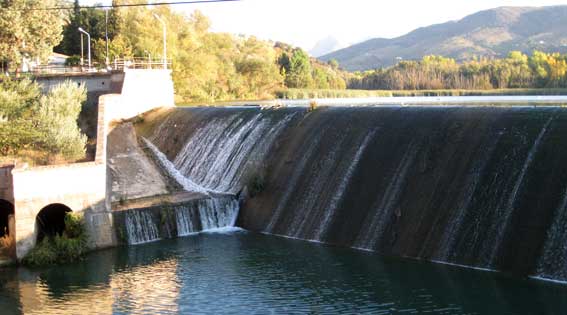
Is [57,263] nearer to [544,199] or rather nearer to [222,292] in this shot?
[222,292]

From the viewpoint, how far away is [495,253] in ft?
60.7

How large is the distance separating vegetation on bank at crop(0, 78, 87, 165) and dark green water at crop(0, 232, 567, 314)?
7012 millimetres

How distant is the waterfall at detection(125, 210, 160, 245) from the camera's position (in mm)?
24438

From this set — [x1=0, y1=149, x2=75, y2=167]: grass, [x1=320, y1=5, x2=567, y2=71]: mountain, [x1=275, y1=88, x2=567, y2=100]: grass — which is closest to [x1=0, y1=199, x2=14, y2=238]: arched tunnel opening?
[x1=0, y1=149, x2=75, y2=167]: grass

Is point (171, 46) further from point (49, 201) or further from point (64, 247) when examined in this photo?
point (64, 247)

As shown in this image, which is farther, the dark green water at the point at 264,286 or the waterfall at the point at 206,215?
the waterfall at the point at 206,215

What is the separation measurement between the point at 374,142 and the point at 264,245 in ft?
17.6

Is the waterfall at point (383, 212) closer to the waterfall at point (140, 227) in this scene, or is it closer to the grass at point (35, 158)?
the waterfall at point (140, 227)

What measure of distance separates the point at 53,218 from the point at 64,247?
2847mm

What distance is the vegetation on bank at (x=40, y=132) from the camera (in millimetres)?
28391

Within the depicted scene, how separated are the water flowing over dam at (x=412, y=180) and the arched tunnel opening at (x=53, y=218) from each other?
4.17 m

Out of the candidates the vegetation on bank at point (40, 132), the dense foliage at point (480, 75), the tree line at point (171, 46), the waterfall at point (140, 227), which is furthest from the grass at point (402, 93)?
the waterfall at point (140, 227)

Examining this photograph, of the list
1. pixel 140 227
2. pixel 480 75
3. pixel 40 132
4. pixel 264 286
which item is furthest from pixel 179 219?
pixel 480 75

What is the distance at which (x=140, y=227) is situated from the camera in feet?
80.9
